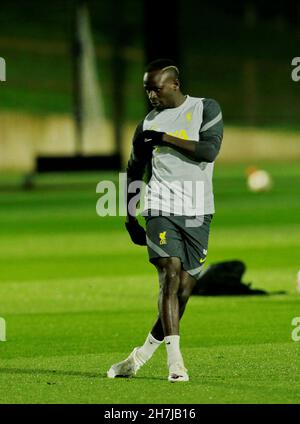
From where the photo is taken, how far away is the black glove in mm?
10281

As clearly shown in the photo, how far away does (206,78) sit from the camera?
64750 mm

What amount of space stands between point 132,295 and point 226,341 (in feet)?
13.1

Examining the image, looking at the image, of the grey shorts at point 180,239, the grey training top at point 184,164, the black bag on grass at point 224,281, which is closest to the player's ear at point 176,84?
the grey training top at point 184,164

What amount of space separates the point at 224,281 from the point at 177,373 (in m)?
6.47

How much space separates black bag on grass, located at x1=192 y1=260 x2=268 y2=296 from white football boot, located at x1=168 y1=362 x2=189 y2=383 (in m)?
6.20

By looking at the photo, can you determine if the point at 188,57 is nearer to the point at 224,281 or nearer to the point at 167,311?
the point at 224,281

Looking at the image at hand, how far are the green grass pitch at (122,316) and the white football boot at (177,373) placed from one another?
0.07 m

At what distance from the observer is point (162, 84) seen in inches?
392

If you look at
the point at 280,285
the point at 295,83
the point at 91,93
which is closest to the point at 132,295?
the point at 280,285

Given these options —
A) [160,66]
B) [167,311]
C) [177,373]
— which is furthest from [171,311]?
[160,66]

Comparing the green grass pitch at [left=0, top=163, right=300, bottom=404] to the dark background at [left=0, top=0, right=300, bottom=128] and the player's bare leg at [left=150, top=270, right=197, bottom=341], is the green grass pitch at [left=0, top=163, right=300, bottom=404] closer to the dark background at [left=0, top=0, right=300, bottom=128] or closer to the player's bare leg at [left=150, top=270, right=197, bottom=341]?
the player's bare leg at [left=150, top=270, right=197, bottom=341]

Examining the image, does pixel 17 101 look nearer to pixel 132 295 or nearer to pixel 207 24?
pixel 207 24

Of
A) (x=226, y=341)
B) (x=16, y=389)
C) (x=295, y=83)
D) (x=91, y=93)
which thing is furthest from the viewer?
(x=295, y=83)

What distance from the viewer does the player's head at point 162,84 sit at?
997 centimetres
